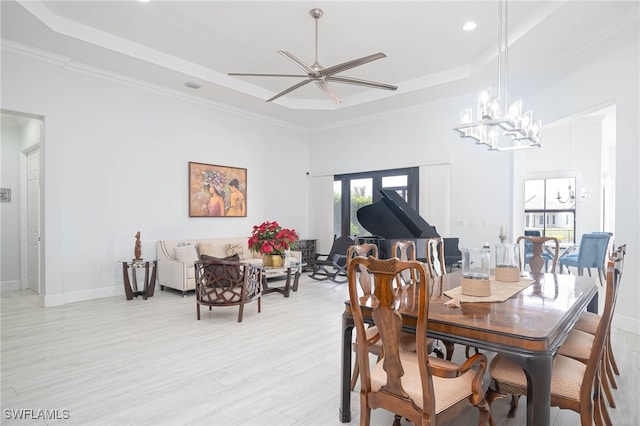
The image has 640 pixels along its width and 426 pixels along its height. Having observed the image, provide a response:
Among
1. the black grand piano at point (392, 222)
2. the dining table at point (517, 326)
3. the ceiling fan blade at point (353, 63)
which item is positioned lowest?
the dining table at point (517, 326)

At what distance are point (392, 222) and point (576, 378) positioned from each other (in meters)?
3.18

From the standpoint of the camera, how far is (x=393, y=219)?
4.82 metres

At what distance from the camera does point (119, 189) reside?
5746mm

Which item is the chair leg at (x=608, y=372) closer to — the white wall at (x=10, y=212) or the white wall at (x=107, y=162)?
the white wall at (x=107, y=162)

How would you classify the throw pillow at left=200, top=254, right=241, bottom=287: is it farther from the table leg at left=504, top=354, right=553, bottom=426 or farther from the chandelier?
the table leg at left=504, top=354, right=553, bottom=426

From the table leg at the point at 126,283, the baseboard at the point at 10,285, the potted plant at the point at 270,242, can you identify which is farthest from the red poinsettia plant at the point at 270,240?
the baseboard at the point at 10,285

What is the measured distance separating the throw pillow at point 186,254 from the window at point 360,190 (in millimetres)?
3654

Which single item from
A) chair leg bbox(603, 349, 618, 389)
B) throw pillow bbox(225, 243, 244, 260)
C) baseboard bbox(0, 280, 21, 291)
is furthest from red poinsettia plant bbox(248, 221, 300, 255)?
baseboard bbox(0, 280, 21, 291)

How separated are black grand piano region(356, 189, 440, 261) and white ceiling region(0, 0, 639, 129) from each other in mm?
2106

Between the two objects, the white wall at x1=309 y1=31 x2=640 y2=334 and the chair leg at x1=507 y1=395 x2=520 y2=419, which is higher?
the white wall at x1=309 y1=31 x2=640 y2=334

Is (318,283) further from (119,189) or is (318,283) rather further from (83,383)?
(83,383)

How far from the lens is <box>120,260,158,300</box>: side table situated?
5.39 m

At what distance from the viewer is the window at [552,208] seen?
9.13 m

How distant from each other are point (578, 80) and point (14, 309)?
816 cm
